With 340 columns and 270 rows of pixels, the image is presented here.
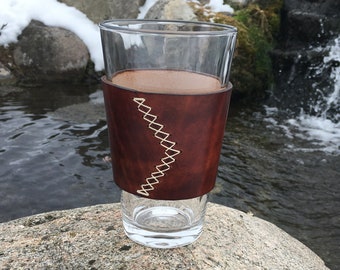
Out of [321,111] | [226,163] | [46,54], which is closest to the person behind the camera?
[226,163]

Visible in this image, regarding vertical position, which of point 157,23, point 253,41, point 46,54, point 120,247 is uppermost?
point 157,23

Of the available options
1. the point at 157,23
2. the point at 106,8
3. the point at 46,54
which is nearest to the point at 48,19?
the point at 46,54

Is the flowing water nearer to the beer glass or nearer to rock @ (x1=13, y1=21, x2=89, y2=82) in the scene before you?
rock @ (x1=13, y1=21, x2=89, y2=82)

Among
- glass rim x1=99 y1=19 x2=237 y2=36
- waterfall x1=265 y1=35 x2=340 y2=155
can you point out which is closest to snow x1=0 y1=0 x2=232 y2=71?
waterfall x1=265 y1=35 x2=340 y2=155

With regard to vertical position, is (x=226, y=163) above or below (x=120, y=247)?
below

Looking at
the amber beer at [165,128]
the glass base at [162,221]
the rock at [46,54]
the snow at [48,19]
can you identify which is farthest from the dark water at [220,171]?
the amber beer at [165,128]

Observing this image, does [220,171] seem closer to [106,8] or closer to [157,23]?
[157,23]

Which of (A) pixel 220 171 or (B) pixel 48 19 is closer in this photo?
(A) pixel 220 171
